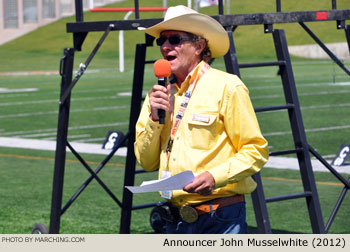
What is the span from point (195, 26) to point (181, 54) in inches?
7.9

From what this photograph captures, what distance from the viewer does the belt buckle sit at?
5.08 m

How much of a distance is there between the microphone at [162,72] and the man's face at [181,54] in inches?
6.3

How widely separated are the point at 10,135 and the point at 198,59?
13.2 meters

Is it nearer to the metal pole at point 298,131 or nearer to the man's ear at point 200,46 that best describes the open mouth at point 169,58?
the man's ear at point 200,46

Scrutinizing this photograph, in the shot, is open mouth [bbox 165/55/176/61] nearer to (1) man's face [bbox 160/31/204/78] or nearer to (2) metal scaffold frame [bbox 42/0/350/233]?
(1) man's face [bbox 160/31/204/78]

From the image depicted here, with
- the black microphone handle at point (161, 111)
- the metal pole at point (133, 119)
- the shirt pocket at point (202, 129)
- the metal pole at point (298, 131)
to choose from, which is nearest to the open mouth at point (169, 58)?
the black microphone handle at point (161, 111)

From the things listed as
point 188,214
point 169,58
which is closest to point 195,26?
point 169,58

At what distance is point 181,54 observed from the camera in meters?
5.11

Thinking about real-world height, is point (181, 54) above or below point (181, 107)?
above

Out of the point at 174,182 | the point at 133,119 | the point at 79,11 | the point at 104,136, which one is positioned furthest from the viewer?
the point at 104,136

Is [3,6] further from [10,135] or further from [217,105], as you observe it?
[217,105]

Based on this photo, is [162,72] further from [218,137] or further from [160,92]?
[218,137]

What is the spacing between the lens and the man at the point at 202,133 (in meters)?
4.99

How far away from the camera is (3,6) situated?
238 ft
